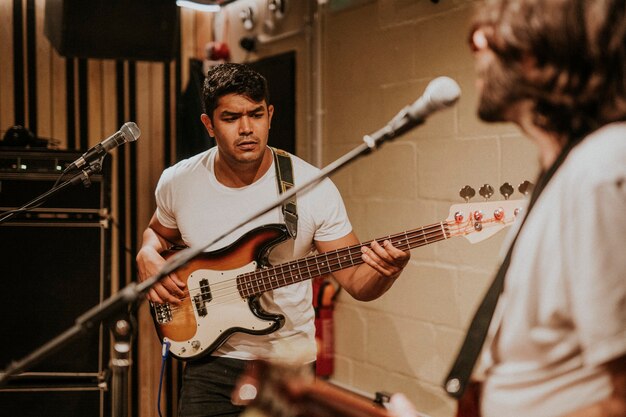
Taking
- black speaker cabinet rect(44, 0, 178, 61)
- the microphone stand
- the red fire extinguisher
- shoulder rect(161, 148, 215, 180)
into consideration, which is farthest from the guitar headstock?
black speaker cabinet rect(44, 0, 178, 61)

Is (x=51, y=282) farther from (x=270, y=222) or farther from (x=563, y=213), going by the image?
(x=563, y=213)

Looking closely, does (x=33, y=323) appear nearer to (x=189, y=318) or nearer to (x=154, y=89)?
(x=189, y=318)

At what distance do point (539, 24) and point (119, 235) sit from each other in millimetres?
3226

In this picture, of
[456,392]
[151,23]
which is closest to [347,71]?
[151,23]

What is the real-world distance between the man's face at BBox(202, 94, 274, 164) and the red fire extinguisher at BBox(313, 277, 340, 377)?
3.85 feet

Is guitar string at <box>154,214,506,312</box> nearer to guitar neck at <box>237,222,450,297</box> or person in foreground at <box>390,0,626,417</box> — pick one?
guitar neck at <box>237,222,450,297</box>

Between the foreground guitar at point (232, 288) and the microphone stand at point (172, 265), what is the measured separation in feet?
2.29

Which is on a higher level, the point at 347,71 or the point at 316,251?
the point at 347,71

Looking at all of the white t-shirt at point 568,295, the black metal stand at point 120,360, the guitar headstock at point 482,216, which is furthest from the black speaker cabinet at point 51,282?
the white t-shirt at point 568,295

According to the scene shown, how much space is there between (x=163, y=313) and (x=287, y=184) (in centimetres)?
58

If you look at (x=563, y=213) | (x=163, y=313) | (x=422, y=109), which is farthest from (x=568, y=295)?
(x=163, y=313)

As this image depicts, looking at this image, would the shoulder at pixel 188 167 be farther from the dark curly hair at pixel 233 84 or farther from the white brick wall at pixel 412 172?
the white brick wall at pixel 412 172

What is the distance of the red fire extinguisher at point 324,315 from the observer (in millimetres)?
3215

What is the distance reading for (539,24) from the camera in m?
0.96
